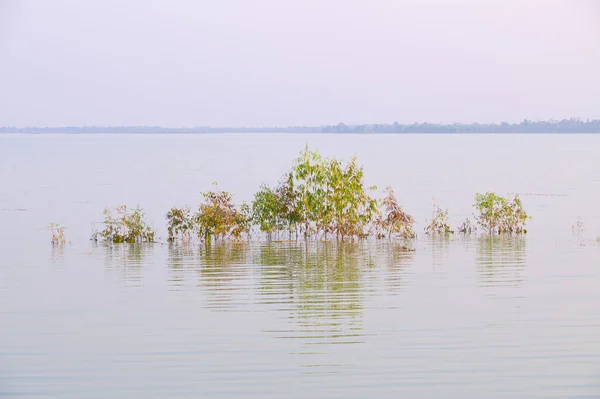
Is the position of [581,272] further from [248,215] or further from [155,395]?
[155,395]

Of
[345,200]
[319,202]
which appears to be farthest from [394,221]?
[319,202]

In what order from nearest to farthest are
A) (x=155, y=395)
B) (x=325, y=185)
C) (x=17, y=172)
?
(x=155, y=395), (x=325, y=185), (x=17, y=172)

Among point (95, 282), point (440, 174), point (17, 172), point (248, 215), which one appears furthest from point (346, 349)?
point (17, 172)

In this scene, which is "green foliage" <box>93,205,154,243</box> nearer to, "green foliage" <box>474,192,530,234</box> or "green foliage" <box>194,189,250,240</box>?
"green foliage" <box>194,189,250,240</box>

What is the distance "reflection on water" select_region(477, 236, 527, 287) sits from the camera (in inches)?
621

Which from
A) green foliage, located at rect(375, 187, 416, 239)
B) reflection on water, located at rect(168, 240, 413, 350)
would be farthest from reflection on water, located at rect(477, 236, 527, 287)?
green foliage, located at rect(375, 187, 416, 239)

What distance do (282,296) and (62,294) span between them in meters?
3.50

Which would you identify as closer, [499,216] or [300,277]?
[300,277]

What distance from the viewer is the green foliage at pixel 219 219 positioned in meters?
20.1

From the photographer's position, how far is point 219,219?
20.1 metres

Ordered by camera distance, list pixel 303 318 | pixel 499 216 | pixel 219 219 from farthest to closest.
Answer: pixel 499 216 → pixel 219 219 → pixel 303 318

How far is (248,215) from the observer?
2130 cm

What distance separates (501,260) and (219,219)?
234 inches

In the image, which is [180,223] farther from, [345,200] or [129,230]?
[345,200]
